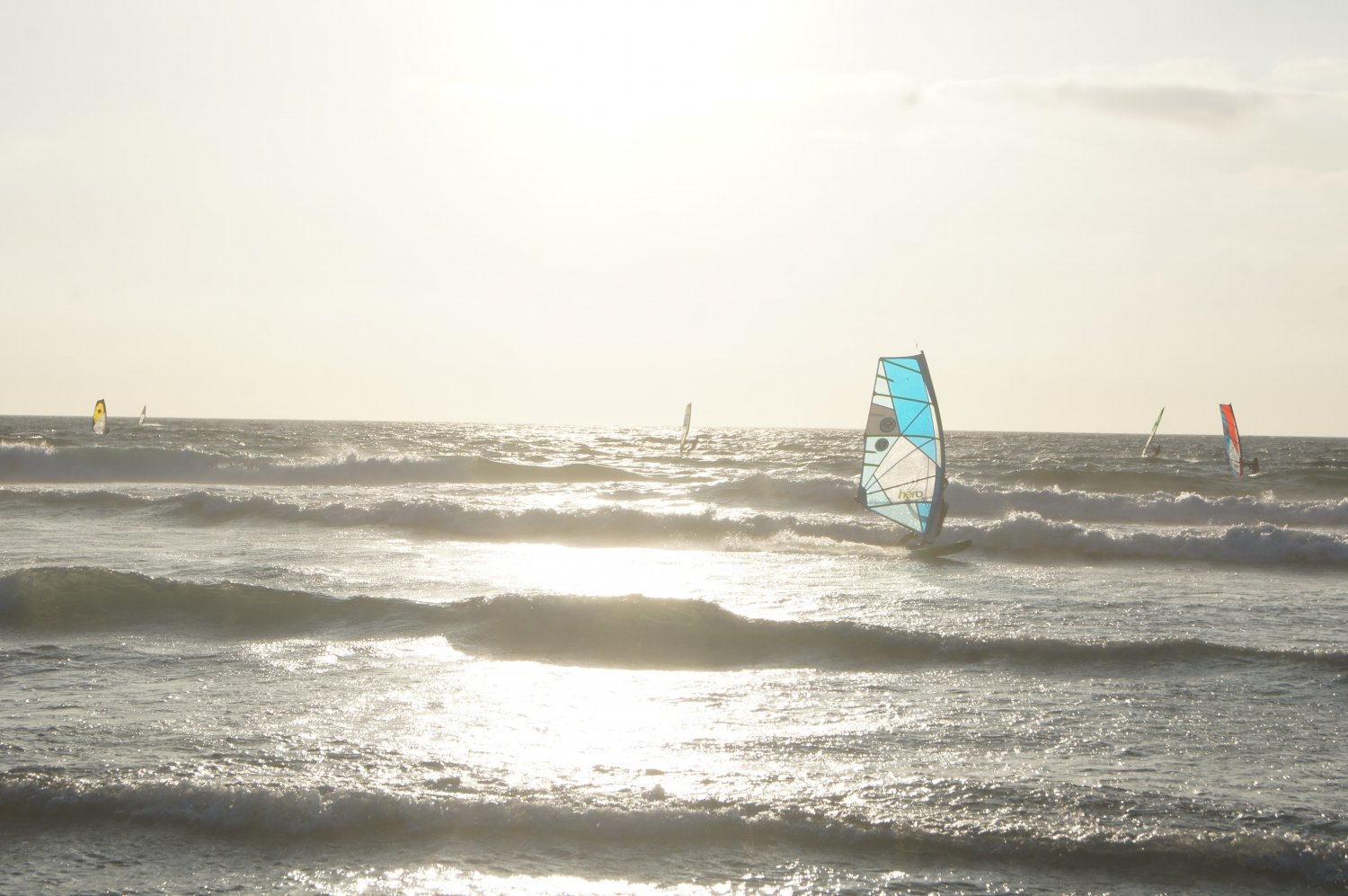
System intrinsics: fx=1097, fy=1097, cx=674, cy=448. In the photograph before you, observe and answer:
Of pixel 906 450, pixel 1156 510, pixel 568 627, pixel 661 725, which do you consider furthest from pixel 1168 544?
pixel 661 725

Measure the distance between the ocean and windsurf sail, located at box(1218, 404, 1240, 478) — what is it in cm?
1757

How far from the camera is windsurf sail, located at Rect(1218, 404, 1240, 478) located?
3209cm

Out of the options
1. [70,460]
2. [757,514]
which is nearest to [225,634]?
[757,514]

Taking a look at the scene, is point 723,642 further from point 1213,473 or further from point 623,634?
point 1213,473

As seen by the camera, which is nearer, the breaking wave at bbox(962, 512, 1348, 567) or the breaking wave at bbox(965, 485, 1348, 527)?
the breaking wave at bbox(962, 512, 1348, 567)

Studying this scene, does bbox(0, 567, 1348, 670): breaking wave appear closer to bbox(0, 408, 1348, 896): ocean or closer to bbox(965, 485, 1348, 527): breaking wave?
bbox(0, 408, 1348, 896): ocean

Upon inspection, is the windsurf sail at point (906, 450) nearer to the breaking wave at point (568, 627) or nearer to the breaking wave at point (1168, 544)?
the breaking wave at point (1168, 544)

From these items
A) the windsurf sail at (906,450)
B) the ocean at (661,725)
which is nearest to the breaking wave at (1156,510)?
the windsurf sail at (906,450)

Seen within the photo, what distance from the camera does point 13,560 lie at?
44.2ft

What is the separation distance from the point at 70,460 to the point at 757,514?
22.7 m

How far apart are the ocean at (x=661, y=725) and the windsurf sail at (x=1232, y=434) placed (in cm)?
1757

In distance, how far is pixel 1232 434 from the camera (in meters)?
33.4

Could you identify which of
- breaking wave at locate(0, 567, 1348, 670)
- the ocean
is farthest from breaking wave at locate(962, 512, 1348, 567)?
breaking wave at locate(0, 567, 1348, 670)

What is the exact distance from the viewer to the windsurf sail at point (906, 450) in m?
16.5
